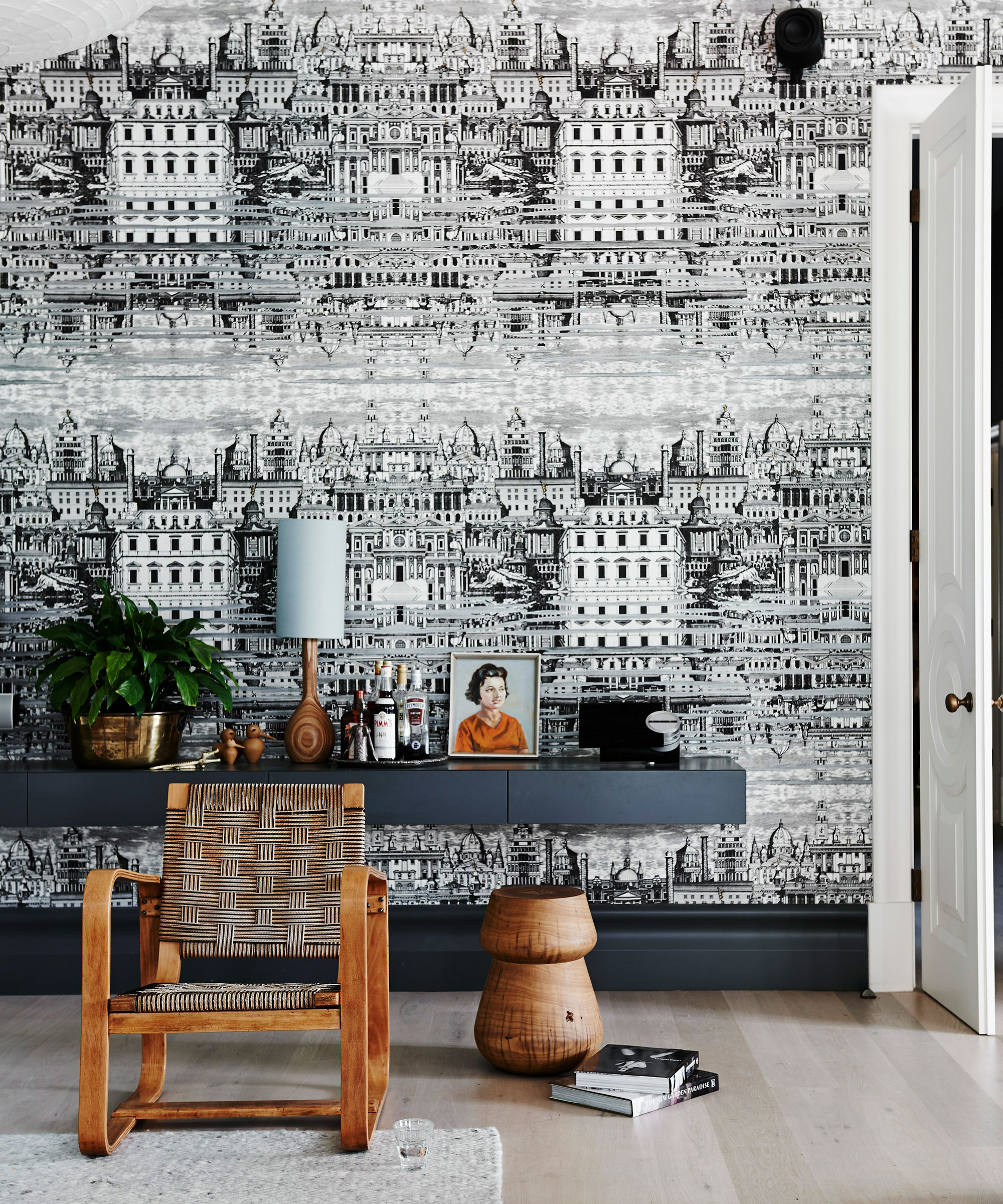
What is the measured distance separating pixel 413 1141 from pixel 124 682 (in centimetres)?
167

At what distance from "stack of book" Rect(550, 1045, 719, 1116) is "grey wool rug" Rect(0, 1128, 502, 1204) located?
1.02ft

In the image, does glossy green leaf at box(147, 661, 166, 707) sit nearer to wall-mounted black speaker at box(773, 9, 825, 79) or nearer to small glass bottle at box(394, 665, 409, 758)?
small glass bottle at box(394, 665, 409, 758)

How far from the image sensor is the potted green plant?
3395 millimetres

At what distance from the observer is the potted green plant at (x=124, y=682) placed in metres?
3.39

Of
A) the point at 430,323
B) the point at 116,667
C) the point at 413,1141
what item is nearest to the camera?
the point at 413,1141

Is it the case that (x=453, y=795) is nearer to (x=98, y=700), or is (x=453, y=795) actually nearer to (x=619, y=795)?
(x=619, y=795)

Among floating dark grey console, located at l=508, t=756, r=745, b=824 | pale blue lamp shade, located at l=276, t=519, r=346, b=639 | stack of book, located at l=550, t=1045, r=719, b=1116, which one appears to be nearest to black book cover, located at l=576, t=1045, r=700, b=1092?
stack of book, located at l=550, t=1045, r=719, b=1116

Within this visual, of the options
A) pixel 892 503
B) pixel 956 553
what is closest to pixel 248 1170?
pixel 956 553

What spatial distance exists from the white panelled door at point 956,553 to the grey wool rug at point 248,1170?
1.68 m


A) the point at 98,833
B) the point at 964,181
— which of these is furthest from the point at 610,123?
the point at 98,833

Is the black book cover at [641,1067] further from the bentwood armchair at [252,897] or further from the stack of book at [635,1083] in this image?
the bentwood armchair at [252,897]

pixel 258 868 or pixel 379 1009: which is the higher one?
pixel 258 868

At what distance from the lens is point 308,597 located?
359cm

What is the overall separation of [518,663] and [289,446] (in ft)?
3.66
